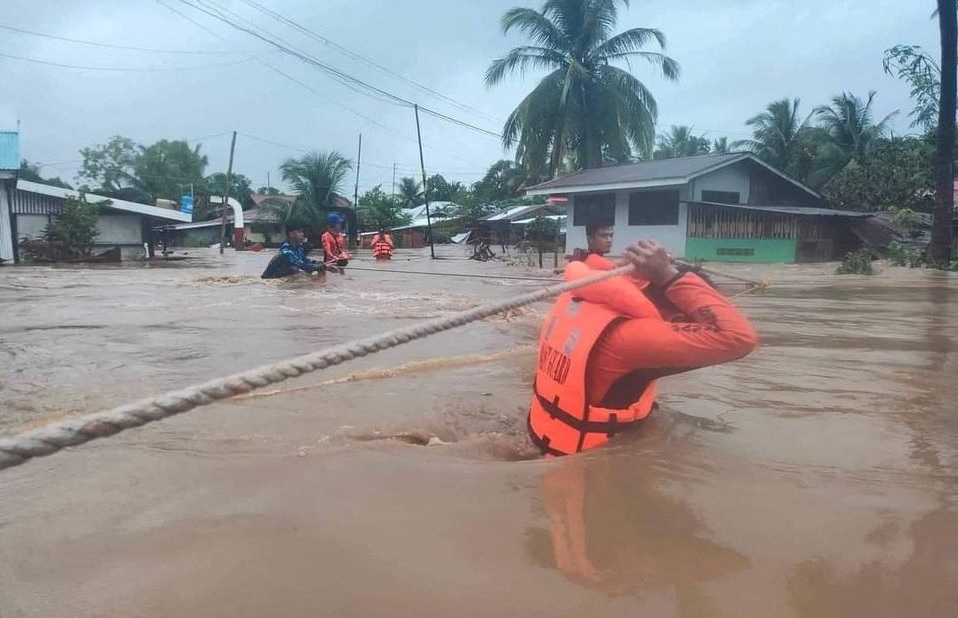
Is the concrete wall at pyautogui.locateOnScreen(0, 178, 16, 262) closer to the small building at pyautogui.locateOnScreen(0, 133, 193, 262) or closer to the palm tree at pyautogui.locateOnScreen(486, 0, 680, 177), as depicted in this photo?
the small building at pyautogui.locateOnScreen(0, 133, 193, 262)

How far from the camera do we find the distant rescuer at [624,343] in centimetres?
253

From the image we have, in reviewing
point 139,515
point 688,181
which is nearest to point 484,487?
point 139,515

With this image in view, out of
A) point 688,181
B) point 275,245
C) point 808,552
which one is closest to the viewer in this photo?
point 808,552

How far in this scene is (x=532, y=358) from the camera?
6.62 meters

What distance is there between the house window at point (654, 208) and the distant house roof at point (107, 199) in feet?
52.4

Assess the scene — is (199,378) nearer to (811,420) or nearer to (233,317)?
(233,317)

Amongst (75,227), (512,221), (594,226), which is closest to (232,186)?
(512,221)

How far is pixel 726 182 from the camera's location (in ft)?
74.0

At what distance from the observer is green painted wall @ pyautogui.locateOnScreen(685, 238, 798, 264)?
20.4 m

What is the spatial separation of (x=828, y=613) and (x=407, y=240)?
4140 centimetres

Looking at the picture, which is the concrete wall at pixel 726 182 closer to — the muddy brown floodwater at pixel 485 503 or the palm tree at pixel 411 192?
the muddy brown floodwater at pixel 485 503

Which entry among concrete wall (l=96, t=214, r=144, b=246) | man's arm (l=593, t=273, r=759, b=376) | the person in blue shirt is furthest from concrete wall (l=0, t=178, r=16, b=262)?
man's arm (l=593, t=273, r=759, b=376)

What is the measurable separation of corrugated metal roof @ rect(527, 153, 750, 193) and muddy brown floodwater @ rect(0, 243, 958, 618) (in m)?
16.2

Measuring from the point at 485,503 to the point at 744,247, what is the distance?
65.0 feet
